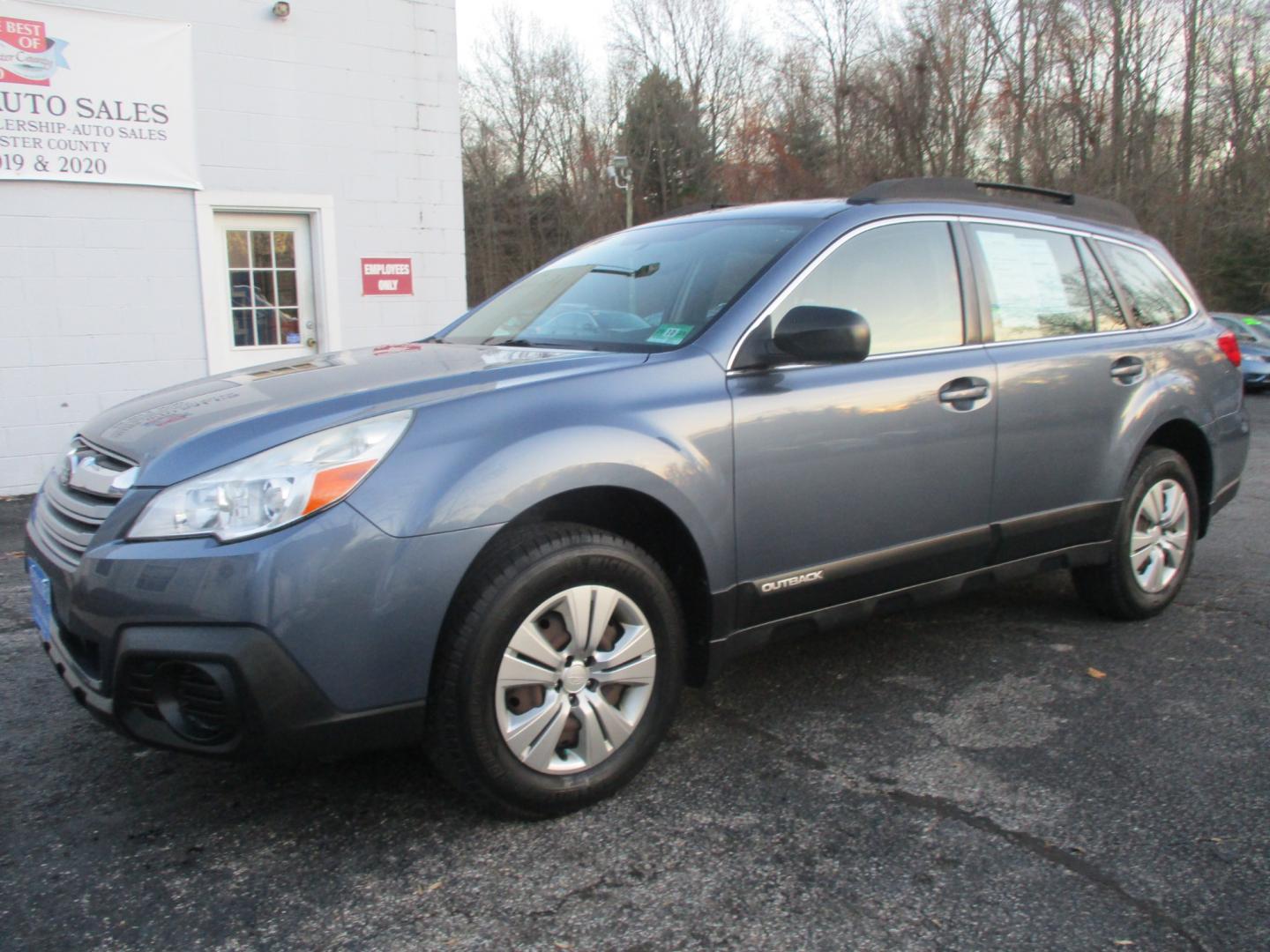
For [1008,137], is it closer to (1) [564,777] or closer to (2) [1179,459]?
(2) [1179,459]

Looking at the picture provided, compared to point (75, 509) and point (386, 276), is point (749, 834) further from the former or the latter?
point (386, 276)

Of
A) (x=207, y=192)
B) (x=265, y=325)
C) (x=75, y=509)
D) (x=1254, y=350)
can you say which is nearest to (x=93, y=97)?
(x=207, y=192)

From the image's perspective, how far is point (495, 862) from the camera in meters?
2.51

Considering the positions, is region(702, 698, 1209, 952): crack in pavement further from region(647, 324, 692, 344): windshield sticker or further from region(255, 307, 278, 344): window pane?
region(255, 307, 278, 344): window pane

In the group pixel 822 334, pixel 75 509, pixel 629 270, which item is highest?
pixel 629 270

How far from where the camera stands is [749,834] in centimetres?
263

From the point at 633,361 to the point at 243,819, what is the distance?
1.60 meters

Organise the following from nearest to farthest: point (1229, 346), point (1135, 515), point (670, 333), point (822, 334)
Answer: point (822, 334)
point (670, 333)
point (1135, 515)
point (1229, 346)

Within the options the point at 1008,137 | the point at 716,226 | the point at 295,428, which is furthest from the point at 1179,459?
the point at 1008,137

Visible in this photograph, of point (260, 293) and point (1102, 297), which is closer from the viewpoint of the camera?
point (1102, 297)

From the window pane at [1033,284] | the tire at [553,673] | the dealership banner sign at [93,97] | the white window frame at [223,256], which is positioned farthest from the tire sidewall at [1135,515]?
the dealership banner sign at [93,97]

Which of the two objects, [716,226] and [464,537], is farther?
[716,226]

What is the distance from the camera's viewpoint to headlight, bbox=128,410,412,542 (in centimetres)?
233

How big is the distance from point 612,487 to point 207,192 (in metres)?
6.99
